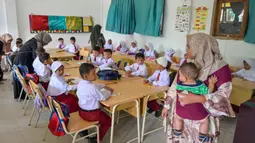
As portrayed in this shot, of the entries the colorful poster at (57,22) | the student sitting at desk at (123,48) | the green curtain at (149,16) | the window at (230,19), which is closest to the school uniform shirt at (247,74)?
the window at (230,19)

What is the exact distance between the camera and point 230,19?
4.09m

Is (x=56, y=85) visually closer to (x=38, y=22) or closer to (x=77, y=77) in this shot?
(x=77, y=77)

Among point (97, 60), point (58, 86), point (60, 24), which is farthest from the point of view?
point (60, 24)

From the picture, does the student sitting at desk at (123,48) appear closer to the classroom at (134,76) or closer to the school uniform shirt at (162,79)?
the classroom at (134,76)

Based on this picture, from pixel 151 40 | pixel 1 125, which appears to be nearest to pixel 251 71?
pixel 151 40

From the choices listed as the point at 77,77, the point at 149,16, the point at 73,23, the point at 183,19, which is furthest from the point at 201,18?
the point at 73,23

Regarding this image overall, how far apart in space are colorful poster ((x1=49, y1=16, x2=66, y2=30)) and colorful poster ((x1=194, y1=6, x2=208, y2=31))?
4774 millimetres

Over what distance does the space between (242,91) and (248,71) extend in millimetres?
609

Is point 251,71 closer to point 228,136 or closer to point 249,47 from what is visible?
point 249,47

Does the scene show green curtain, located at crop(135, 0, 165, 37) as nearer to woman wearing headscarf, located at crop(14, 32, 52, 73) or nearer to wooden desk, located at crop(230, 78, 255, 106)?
wooden desk, located at crop(230, 78, 255, 106)

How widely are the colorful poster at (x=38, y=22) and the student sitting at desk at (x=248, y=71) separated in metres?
6.12

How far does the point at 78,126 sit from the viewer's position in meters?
2.03

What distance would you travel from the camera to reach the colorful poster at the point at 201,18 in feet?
14.6

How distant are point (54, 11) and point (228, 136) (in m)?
6.60
